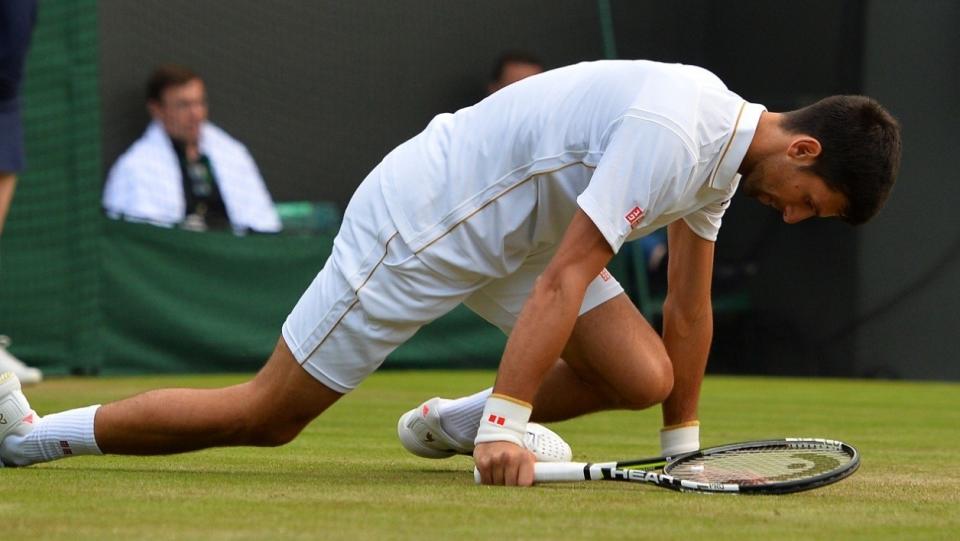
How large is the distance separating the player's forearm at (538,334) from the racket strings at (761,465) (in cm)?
37

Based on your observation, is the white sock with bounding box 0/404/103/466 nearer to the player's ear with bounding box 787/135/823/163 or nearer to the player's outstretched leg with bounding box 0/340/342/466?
the player's outstretched leg with bounding box 0/340/342/466

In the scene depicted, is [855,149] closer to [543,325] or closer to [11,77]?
[543,325]

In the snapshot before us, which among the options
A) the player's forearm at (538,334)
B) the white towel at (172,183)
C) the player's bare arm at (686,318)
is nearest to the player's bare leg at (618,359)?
the player's bare arm at (686,318)

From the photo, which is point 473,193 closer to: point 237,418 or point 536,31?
point 237,418

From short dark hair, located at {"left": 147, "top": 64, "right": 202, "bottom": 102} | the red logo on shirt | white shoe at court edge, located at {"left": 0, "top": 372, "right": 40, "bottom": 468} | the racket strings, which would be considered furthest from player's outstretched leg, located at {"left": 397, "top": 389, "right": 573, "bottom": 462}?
short dark hair, located at {"left": 147, "top": 64, "right": 202, "bottom": 102}

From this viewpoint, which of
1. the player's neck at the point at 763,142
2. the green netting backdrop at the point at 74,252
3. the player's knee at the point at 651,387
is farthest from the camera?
the green netting backdrop at the point at 74,252

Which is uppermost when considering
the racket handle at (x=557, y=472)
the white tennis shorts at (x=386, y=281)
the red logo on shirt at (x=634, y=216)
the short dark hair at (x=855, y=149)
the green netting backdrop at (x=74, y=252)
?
the short dark hair at (x=855, y=149)

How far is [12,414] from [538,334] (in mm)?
1301

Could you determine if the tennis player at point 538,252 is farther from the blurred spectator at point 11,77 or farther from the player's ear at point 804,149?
the blurred spectator at point 11,77

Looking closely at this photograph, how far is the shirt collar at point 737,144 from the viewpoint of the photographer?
3.42 metres

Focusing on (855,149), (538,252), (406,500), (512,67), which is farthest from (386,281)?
(512,67)

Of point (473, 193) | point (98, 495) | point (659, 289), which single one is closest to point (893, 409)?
point (659, 289)

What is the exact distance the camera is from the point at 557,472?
3301 mm

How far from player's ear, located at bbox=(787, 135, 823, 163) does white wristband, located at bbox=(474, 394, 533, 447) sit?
791 millimetres
